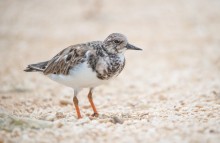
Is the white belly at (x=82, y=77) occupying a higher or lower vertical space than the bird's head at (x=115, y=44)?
lower

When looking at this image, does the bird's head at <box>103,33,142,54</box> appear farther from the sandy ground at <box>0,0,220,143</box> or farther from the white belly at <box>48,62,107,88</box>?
the sandy ground at <box>0,0,220,143</box>

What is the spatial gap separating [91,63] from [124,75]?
19.9 ft

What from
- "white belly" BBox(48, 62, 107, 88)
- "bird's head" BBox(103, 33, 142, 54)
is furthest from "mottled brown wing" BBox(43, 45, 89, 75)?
"bird's head" BBox(103, 33, 142, 54)

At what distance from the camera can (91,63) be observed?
644cm

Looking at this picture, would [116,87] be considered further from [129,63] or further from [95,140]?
[95,140]

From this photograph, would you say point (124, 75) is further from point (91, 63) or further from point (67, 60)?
point (91, 63)

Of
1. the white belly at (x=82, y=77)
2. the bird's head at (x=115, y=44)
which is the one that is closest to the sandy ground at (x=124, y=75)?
the white belly at (x=82, y=77)

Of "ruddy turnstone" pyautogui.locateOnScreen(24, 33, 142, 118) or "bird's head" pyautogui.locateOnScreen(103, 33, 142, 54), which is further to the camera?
"bird's head" pyautogui.locateOnScreen(103, 33, 142, 54)

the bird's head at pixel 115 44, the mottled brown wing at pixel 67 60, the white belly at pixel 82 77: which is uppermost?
the bird's head at pixel 115 44

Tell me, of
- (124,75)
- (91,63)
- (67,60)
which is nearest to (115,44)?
(91,63)

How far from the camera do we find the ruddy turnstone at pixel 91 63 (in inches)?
253

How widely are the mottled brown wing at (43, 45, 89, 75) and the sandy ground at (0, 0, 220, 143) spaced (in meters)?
0.79

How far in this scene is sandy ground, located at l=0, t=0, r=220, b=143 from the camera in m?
5.73

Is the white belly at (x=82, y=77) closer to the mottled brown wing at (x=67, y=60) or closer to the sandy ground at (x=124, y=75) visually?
the mottled brown wing at (x=67, y=60)
